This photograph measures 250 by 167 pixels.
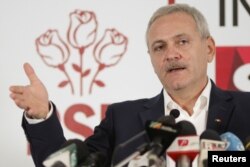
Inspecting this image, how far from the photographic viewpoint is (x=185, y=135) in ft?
3.49

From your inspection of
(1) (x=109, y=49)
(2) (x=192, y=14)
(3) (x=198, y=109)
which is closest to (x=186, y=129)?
(3) (x=198, y=109)

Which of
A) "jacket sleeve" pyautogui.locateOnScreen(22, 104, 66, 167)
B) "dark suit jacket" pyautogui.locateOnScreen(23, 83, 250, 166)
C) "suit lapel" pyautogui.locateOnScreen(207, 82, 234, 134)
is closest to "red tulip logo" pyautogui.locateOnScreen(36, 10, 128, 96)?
"dark suit jacket" pyautogui.locateOnScreen(23, 83, 250, 166)

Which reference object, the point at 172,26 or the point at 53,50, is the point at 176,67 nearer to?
the point at 172,26

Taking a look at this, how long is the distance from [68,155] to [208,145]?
30cm

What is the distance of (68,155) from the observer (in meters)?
1.01

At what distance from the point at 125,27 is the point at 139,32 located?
7 centimetres

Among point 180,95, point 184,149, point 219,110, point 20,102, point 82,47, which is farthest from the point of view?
point 82,47

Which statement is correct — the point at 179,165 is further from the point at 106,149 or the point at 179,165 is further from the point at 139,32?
the point at 139,32

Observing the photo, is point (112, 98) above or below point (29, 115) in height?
below

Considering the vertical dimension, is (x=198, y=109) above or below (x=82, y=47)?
below

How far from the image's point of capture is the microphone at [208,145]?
3.25 ft

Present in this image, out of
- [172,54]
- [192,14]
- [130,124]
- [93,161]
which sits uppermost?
[192,14]

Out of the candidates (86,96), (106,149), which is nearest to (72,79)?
(86,96)

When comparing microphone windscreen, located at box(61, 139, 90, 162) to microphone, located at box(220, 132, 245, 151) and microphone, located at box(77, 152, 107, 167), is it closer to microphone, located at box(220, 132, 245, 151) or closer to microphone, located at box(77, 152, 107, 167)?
microphone, located at box(77, 152, 107, 167)
